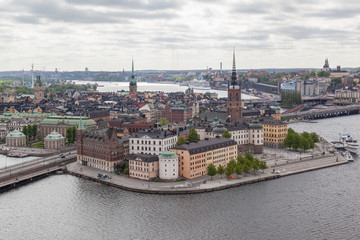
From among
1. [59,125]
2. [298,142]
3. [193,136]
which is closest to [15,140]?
[59,125]

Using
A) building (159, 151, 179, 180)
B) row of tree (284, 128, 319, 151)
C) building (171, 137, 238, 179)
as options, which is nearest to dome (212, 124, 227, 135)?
building (171, 137, 238, 179)

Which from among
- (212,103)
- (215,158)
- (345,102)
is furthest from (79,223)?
(345,102)

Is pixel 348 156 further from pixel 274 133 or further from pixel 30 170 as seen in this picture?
pixel 30 170

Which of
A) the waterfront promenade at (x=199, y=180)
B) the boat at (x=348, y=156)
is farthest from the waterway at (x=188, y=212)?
the boat at (x=348, y=156)

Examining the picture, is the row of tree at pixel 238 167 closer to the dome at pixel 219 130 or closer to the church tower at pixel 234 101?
the dome at pixel 219 130

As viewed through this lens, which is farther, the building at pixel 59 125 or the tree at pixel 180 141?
the building at pixel 59 125

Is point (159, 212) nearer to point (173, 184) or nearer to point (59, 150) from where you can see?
point (173, 184)
